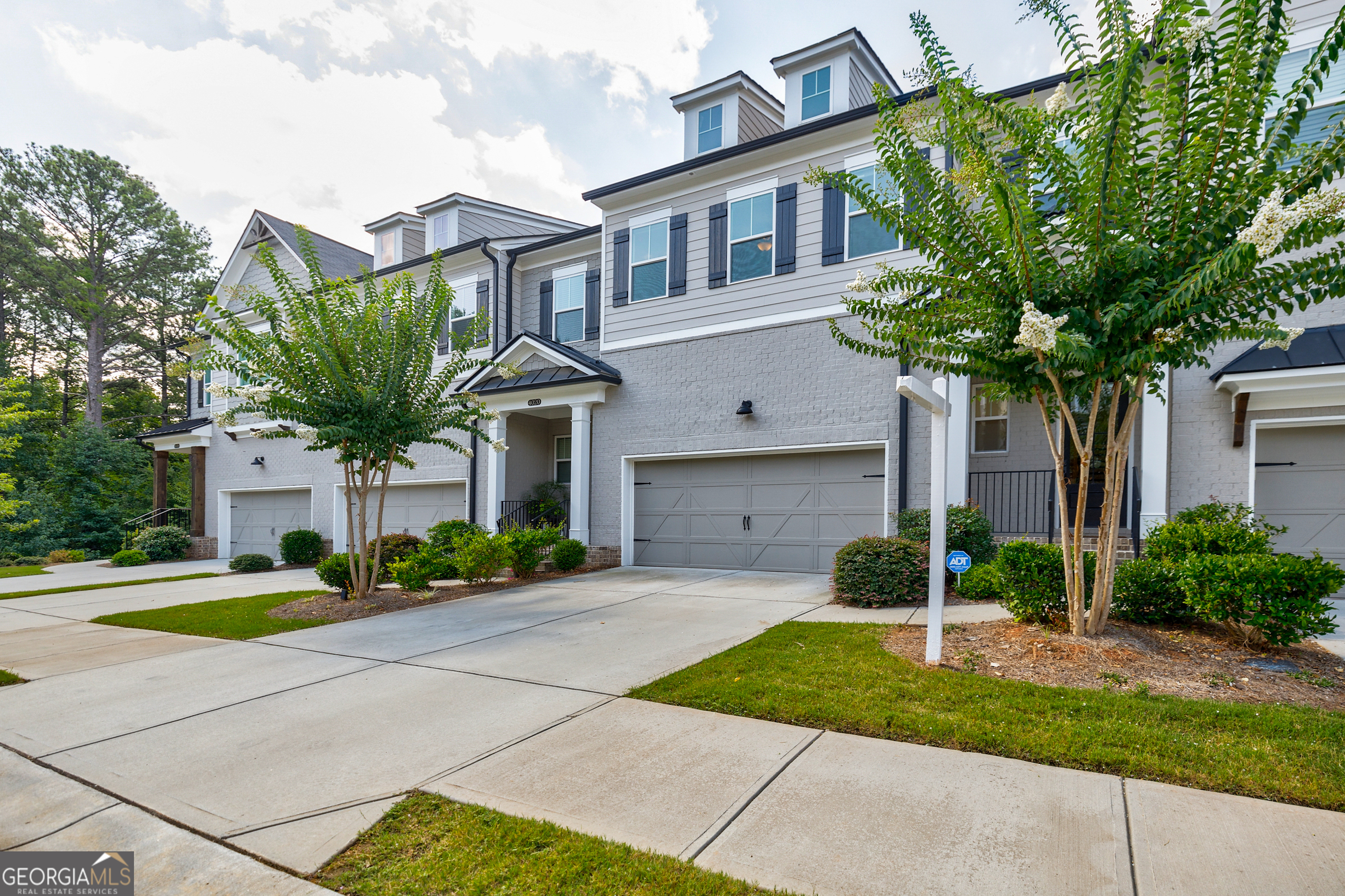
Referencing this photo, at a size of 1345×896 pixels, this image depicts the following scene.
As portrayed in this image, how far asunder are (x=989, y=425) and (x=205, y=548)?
20.3 m

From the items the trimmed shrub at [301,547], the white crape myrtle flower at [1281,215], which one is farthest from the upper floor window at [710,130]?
the trimmed shrub at [301,547]

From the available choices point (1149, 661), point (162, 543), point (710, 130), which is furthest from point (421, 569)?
point (162, 543)

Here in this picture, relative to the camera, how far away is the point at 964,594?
312 inches

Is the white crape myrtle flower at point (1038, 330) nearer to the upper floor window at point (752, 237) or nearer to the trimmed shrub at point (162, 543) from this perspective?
the upper floor window at point (752, 237)

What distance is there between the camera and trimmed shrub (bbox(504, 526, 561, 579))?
1073cm

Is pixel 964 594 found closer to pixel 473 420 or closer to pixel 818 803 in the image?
pixel 818 803

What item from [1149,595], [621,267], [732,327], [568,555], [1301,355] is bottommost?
[568,555]

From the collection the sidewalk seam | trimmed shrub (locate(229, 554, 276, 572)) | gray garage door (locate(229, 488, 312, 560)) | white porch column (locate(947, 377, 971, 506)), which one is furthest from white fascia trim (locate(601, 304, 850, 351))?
gray garage door (locate(229, 488, 312, 560))

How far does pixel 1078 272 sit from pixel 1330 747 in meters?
3.16

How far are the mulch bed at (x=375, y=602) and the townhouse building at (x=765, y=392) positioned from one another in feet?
9.60

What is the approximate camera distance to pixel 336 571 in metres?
9.70

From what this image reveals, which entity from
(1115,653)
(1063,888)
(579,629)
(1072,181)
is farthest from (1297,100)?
(579,629)

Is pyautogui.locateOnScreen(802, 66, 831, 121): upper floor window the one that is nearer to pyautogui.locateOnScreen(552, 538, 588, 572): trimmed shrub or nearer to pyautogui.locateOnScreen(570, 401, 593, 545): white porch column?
pyautogui.locateOnScreen(570, 401, 593, 545): white porch column

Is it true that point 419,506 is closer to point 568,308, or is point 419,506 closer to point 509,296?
point 509,296
